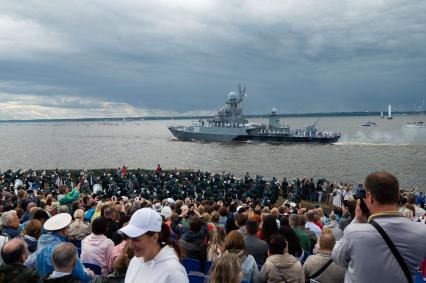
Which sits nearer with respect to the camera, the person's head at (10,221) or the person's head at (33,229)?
the person's head at (33,229)

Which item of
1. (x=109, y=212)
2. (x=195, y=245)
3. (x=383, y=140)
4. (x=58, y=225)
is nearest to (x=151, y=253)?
(x=58, y=225)

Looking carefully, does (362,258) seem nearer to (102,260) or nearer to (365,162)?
(102,260)

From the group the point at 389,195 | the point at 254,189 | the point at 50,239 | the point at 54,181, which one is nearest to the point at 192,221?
the point at 50,239

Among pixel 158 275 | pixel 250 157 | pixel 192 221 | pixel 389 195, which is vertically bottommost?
pixel 250 157

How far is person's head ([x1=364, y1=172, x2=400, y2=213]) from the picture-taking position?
344 cm

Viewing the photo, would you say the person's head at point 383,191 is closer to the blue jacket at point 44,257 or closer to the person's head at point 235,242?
the person's head at point 235,242

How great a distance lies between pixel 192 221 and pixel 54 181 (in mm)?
23047

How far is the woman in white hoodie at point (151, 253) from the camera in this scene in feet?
11.1

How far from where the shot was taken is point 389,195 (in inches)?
135

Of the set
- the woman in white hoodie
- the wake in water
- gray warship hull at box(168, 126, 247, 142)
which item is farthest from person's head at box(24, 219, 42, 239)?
gray warship hull at box(168, 126, 247, 142)

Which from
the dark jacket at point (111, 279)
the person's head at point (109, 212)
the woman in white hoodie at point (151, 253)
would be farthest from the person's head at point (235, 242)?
the person's head at point (109, 212)

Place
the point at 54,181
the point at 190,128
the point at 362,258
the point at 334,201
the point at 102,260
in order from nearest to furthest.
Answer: the point at 362,258, the point at 102,260, the point at 334,201, the point at 54,181, the point at 190,128

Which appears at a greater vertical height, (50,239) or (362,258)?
(362,258)

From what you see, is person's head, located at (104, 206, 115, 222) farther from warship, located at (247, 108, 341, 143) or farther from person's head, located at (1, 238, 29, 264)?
warship, located at (247, 108, 341, 143)
